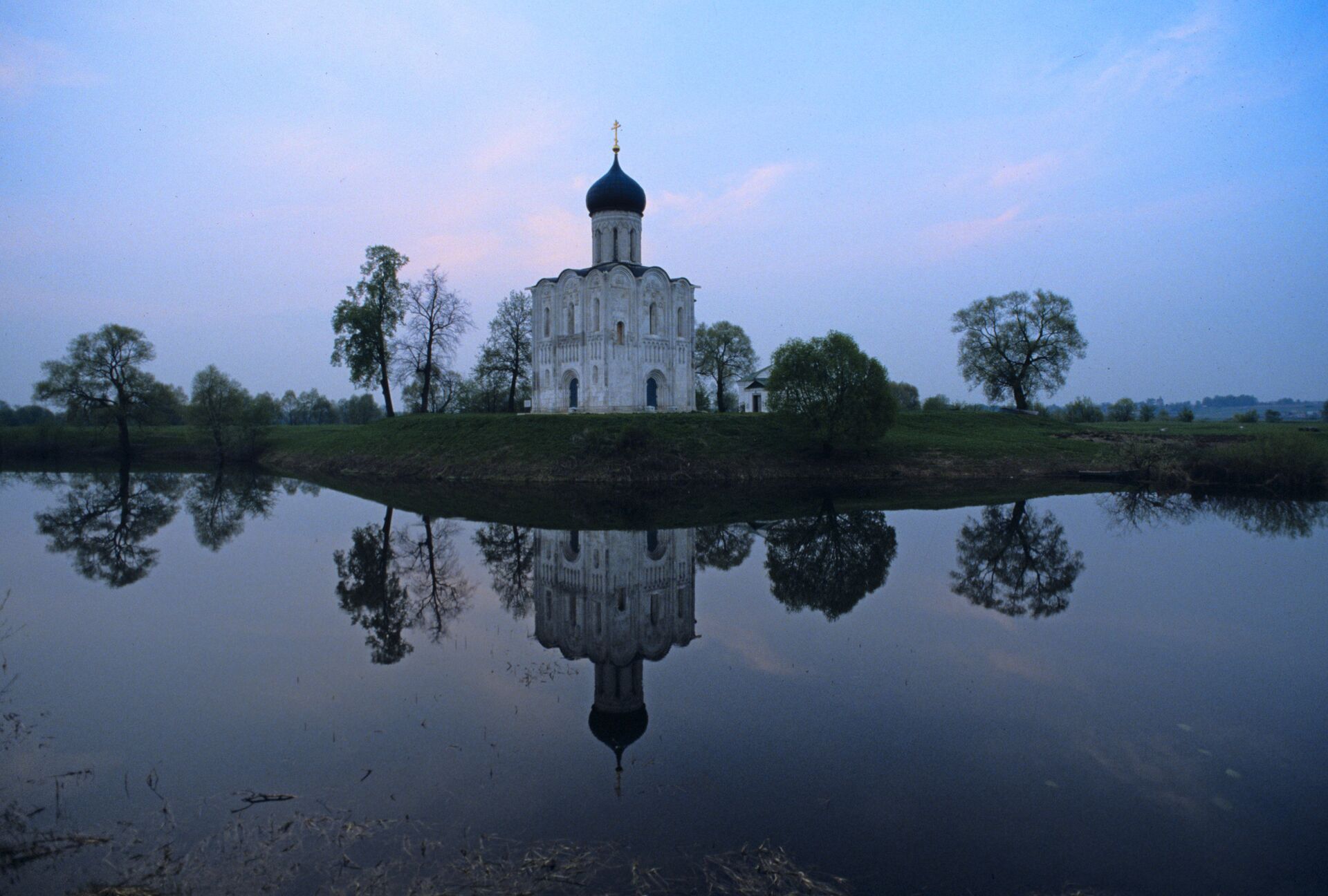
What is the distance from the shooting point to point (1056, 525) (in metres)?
20.8

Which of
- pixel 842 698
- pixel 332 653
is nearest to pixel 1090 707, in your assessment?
A: pixel 842 698

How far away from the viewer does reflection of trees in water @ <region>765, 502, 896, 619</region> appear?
517 inches

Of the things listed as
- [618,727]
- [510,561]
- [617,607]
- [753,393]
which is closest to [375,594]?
[510,561]

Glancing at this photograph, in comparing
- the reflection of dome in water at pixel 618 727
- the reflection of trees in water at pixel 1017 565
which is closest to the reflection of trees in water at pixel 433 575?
the reflection of dome in water at pixel 618 727

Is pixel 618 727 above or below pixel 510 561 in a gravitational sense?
below

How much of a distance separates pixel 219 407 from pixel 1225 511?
54570 millimetres

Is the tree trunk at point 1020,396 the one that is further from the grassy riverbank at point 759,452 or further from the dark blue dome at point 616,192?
the dark blue dome at point 616,192

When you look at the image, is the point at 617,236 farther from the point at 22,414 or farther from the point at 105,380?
the point at 22,414

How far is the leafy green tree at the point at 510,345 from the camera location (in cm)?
4916

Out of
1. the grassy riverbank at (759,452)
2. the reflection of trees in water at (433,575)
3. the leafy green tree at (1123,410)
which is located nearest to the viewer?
the reflection of trees in water at (433,575)

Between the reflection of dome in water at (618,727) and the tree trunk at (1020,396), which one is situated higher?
the tree trunk at (1020,396)

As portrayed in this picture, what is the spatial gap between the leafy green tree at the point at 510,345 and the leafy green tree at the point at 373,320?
6.60m

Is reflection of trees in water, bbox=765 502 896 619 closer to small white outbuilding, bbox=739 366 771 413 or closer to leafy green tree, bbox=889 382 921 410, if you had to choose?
small white outbuilding, bbox=739 366 771 413

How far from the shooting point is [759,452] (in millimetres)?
35719
